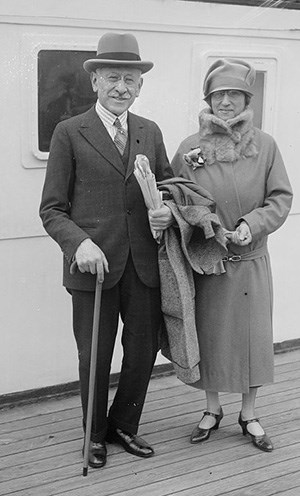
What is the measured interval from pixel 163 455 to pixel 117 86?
167cm

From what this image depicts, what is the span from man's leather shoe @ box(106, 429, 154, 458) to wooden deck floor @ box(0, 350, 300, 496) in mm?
29

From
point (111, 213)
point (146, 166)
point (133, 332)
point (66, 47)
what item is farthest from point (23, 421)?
point (66, 47)

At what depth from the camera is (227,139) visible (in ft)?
11.1

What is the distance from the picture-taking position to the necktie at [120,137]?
10.7ft

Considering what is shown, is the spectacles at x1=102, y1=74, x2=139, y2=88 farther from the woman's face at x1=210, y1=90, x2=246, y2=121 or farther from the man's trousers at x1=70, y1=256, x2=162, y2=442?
the man's trousers at x1=70, y1=256, x2=162, y2=442

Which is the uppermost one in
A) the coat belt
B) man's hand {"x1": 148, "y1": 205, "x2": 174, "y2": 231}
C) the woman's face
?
the woman's face

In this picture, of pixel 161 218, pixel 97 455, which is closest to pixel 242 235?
pixel 161 218

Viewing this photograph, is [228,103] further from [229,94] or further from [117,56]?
[117,56]

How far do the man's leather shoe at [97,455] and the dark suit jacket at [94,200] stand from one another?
2.44 feet

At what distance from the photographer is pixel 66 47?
3.82 metres

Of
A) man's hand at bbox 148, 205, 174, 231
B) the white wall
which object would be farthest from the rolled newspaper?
the white wall

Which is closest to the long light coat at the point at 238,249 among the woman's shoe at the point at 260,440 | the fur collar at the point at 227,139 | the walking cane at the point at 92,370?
the fur collar at the point at 227,139

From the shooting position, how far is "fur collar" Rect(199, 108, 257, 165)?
3371mm

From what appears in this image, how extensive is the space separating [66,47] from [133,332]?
1469 mm
